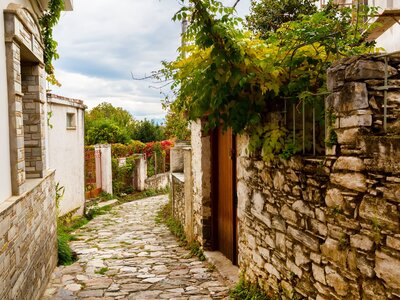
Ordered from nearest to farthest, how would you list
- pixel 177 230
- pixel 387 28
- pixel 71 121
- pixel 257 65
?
pixel 257 65 → pixel 387 28 → pixel 177 230 → pixel 71 121

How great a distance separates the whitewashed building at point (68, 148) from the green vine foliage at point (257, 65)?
667 cm

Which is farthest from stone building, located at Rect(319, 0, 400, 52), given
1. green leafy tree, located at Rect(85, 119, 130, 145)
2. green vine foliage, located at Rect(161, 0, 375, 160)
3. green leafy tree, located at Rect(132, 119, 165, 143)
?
green leafy tree, located at Rect(132, 119, 165, 143)

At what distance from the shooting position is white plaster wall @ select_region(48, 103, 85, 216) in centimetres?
999

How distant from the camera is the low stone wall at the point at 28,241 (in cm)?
362

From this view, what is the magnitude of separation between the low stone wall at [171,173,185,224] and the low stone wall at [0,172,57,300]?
3.10m

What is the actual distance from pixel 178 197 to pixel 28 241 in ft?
16.8

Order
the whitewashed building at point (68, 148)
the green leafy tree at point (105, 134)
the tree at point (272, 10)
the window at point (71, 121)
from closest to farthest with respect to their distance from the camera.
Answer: the whitewashed building at point (68, 148) → the tree at point (272, 10) → the window at point (71, 121) → the green leafy tree at point (105, 134)

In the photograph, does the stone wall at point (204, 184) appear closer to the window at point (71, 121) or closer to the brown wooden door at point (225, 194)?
the brown wooden door at point (225, 194)

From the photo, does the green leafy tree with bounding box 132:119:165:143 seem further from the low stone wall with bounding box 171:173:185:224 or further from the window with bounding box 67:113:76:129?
the low stone wall with bounding box 171:173:185:224

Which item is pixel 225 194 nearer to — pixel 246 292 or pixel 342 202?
pixel 246 292

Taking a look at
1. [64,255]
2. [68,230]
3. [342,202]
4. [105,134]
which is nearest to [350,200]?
[342,202]

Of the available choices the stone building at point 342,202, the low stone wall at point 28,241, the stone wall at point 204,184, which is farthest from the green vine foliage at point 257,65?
the stone wall at point 204,184

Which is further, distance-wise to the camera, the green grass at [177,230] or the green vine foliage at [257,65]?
the green grass at [177,230]

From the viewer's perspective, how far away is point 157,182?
60.0 ft
